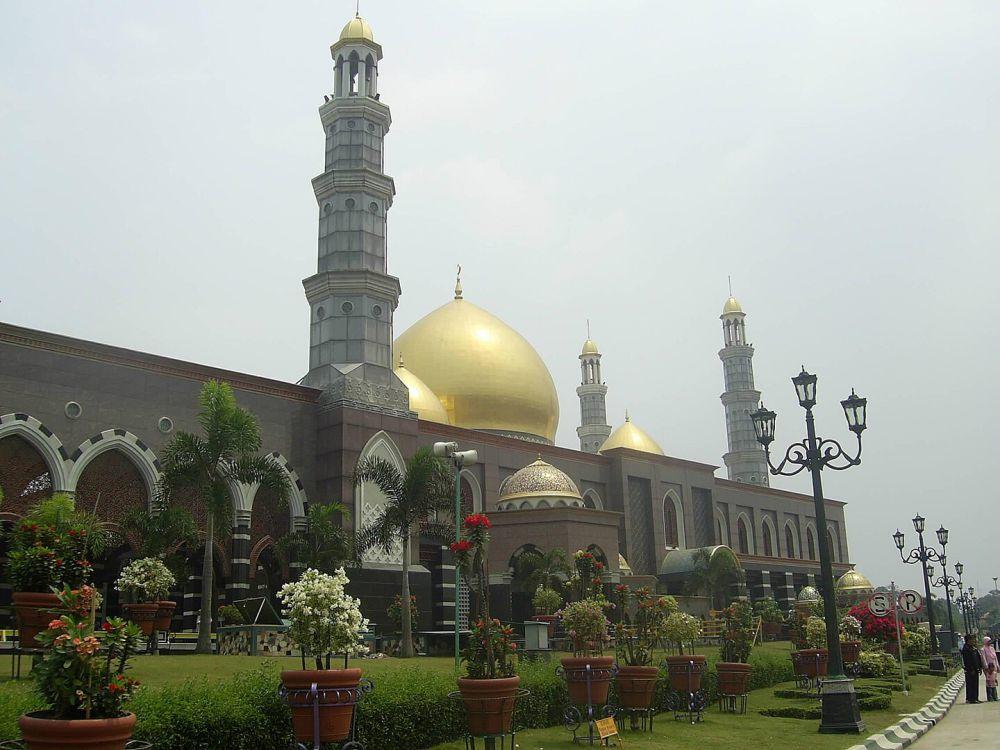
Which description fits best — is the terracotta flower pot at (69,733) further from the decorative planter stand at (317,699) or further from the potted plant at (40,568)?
the potted plant at (40,568)

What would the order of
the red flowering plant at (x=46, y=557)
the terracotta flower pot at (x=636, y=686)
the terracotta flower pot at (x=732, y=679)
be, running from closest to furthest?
1. the red flowering plant at (x=46, y=557)
2. the terracotta flower pot at (x=636, y=686)
3. the terracotta flower pot at (x=732, y=679)

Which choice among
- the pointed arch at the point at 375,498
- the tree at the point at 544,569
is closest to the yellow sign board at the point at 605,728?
the pointed arch at the point at 375,498

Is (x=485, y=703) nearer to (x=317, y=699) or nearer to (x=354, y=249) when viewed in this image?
(x=317, y=699)

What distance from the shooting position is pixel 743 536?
168ft

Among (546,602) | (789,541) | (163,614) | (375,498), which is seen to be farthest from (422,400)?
(789,541)

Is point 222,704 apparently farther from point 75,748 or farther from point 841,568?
point 841,568

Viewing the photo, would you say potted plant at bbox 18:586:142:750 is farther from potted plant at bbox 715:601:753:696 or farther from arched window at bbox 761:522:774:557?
arched window at bbox 761:522:774:557

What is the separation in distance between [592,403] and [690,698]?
140 ft

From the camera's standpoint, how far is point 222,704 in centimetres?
955

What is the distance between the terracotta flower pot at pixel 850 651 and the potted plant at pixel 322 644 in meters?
14.9

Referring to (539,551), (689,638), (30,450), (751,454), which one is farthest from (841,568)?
(30,450)

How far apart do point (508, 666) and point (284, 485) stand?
1248cm

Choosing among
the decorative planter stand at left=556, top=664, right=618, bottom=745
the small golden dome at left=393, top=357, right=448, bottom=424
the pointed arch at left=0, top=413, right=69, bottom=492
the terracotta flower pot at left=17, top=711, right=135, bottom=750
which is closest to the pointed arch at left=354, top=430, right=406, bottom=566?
the small golden dome at left=393, top=357, right=448, bottom=424

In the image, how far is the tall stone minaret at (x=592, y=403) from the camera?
56981mm
